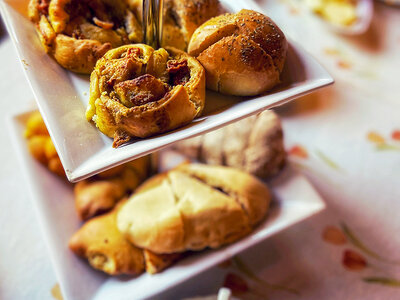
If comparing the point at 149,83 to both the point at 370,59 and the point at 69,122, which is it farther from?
the point at 370,59

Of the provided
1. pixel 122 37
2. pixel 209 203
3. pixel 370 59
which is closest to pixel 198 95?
pixel 122 37

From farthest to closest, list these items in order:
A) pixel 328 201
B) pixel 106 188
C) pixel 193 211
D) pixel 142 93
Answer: pixel 328 201 < pixel 106 188 < pixel 193 211 < pixel 142 93

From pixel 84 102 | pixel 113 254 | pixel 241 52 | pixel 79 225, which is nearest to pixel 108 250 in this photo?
pixel 113 254

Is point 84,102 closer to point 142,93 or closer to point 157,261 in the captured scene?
point 142,93

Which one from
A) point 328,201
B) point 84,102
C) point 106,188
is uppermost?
point 84,102

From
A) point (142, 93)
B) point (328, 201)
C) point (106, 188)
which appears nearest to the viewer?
point (142, 93)

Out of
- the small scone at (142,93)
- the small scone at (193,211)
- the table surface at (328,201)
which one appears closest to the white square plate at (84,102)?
the small scone at (142,93)

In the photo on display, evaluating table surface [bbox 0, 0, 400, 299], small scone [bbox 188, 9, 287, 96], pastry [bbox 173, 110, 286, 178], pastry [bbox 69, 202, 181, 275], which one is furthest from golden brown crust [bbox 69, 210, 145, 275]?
small scone [bbox 188, 9, 287, 96]
